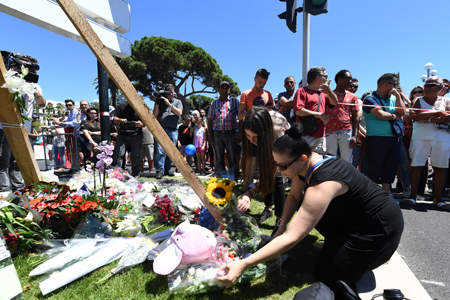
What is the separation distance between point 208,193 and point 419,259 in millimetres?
2089

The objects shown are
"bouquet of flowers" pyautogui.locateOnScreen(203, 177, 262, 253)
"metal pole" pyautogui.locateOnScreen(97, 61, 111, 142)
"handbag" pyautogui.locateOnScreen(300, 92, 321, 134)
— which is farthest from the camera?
"metal pole" pyautogui.locateOnScreen(97, 61, 111, 142)

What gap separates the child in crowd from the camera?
23.4 ft

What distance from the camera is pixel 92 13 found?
2762 mm

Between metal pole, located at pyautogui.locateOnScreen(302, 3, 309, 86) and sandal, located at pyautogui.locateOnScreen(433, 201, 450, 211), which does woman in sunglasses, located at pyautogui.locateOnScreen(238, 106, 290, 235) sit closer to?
metal pole, located at pyautogui.locateOnScreen(302, 3, 309, 86)

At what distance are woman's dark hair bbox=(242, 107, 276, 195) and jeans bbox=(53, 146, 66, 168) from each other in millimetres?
6550

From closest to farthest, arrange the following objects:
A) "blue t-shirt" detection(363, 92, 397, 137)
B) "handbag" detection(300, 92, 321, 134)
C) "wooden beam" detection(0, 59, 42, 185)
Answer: "wooden beam" detection(0, 59, 42, 185), "handbag" detection(300, 92, 321, 134), "blue t-shirt" detection(363, 92, 397, 137)

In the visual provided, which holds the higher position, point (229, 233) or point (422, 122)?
point (422, 122)

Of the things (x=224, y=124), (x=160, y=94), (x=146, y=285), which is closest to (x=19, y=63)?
(x=160, y=94)

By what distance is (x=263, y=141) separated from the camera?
7.74 ft

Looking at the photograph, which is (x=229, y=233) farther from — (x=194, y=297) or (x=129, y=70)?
(x=129, y=70)

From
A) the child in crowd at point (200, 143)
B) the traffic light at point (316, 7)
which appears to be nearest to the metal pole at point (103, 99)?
the child in crowd at point (200, 143)

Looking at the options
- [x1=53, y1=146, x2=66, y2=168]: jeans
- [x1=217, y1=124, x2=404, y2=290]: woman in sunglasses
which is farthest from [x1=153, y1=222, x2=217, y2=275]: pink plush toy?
[x1=53, y1=146, x2=66, y2=168]: jeans

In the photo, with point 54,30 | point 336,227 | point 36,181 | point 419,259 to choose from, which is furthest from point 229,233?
point 54,30

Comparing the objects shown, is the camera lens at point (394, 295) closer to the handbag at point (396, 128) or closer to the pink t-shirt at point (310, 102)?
the pink t-shirt at point (310, 102)
